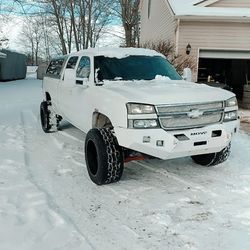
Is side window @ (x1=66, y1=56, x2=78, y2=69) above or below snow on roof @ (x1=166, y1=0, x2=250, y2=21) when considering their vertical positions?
below

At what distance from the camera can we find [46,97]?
28.9 ft

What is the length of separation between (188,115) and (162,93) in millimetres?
441

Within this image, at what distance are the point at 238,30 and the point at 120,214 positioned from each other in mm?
11797

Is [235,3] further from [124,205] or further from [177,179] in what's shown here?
[124,205]

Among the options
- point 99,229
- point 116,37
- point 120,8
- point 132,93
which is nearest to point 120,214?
point 99,229

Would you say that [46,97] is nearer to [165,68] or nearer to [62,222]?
[165,68]

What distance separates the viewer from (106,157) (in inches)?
187

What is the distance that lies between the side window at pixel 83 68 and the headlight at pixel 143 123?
1.78m

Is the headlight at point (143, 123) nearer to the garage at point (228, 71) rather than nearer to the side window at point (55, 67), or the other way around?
the side window at point (55, 67)

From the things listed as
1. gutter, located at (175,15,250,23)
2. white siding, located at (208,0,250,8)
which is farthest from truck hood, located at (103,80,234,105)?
white siding, located at (208,0,250,8)

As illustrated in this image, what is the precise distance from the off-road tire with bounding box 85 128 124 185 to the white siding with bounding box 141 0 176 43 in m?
10.6

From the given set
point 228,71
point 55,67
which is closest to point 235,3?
point 228,71

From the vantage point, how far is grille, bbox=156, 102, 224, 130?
14.7 ft

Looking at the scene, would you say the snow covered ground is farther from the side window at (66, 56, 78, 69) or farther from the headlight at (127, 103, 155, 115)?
the side window at (66, 56, 78, 69)
